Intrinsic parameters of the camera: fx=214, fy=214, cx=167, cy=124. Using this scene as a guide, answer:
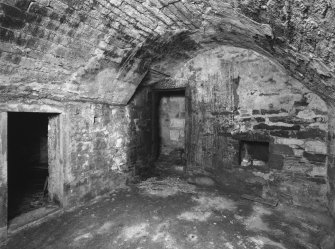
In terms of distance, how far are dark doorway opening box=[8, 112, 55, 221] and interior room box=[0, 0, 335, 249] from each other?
70 mm

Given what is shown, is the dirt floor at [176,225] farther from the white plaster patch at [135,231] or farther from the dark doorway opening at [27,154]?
the dark doorway opening at [27,154]

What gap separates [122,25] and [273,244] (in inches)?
133

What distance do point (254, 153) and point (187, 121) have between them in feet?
5.06

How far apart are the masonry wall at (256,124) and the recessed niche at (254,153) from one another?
7.1 inches

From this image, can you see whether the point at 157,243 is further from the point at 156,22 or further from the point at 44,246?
the point at 156,22

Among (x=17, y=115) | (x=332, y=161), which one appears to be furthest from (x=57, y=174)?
(x=332, y=161)

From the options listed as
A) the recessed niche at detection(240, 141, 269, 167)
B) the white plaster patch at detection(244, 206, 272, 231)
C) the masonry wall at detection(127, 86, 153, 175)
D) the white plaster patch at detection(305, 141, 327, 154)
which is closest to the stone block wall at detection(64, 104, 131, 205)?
the masonry wall at detection(127, 86, 153, 175)

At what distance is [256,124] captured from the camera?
4004 mm

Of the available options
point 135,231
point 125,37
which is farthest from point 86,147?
point 125,37

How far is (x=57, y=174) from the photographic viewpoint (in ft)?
11.4

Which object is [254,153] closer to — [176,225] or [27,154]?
[176,225]

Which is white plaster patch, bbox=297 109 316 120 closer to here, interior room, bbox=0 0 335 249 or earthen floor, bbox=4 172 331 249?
interior room, bbox=0 0 335 249

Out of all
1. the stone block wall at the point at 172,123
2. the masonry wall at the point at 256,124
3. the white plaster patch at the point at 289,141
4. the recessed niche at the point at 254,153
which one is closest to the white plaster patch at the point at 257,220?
the masonry wall at the point at 256,124

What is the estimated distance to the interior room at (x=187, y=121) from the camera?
2473mm
